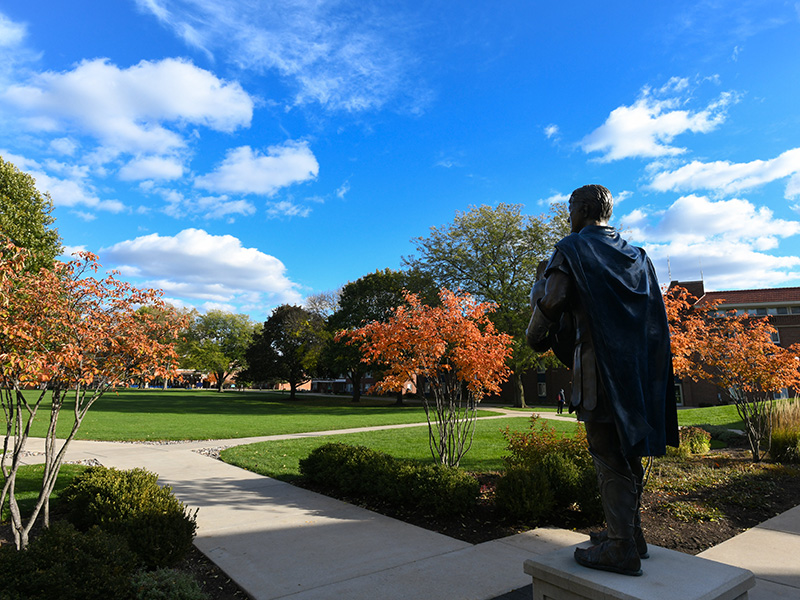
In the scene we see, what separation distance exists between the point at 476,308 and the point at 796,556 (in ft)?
17.6

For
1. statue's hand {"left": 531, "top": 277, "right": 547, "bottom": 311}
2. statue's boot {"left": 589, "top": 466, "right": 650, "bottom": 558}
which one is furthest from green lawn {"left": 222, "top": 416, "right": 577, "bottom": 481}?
statue's hand {"left": 531, "top": 277, "right": 547, "bottom": 311}

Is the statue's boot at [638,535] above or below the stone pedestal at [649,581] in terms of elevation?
above

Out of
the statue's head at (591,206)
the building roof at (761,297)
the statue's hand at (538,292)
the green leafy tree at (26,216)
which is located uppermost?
the green leafy tree at (26,216)

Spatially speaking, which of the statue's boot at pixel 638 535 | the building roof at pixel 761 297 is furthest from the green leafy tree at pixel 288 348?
Result: the statue's boot at pixel 638 535

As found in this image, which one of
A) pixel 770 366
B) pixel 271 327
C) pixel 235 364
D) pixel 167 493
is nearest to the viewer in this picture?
pixel 167 493

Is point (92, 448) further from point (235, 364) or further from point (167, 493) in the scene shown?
point (235, 364)

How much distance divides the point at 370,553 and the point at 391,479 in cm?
196

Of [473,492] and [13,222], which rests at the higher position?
[13,222]

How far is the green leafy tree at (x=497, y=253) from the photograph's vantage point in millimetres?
32938

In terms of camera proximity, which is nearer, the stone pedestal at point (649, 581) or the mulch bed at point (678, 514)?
the stone pedestal at point (649, 581)

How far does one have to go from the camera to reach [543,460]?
21.9 feet

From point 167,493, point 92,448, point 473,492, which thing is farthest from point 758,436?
point 92,448

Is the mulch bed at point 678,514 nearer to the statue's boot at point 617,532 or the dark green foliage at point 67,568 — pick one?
the dark green foliage at point 67,568

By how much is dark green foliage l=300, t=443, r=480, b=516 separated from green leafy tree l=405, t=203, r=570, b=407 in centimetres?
2496
